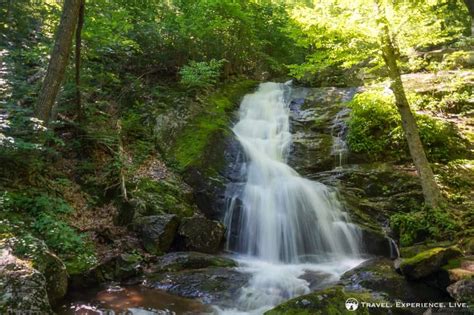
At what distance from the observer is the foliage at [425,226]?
7.63 meters

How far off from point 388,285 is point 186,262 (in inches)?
142

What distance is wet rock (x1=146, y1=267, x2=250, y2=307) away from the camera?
6086 mm

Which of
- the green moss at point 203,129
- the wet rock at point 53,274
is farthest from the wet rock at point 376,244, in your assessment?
the wet rock at point 53,274

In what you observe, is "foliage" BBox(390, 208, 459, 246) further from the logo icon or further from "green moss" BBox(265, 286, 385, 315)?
"green moss" BBox(265, 286, 385, 315)

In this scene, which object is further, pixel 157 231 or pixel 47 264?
pixel 157 231

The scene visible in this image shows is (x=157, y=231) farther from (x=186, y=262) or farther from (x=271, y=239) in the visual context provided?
(x=271, y=239)

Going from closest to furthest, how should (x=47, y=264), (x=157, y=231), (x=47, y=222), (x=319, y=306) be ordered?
(x=319, y=306), (x=47, y=264), (x=47, y=222), (x=157, y=231)

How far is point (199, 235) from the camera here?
788 cm

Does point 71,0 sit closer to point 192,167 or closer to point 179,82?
point 192,167

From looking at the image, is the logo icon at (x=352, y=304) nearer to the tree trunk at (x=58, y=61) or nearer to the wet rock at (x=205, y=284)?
the wet rock at (x=205, y=284)

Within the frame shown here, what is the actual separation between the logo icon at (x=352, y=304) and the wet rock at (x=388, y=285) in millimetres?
1197

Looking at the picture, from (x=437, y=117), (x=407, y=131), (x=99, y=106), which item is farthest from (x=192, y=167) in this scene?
(x=437, y=117)

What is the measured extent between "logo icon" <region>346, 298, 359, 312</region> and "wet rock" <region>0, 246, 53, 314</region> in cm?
362

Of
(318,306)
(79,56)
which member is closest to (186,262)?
(318,306)
